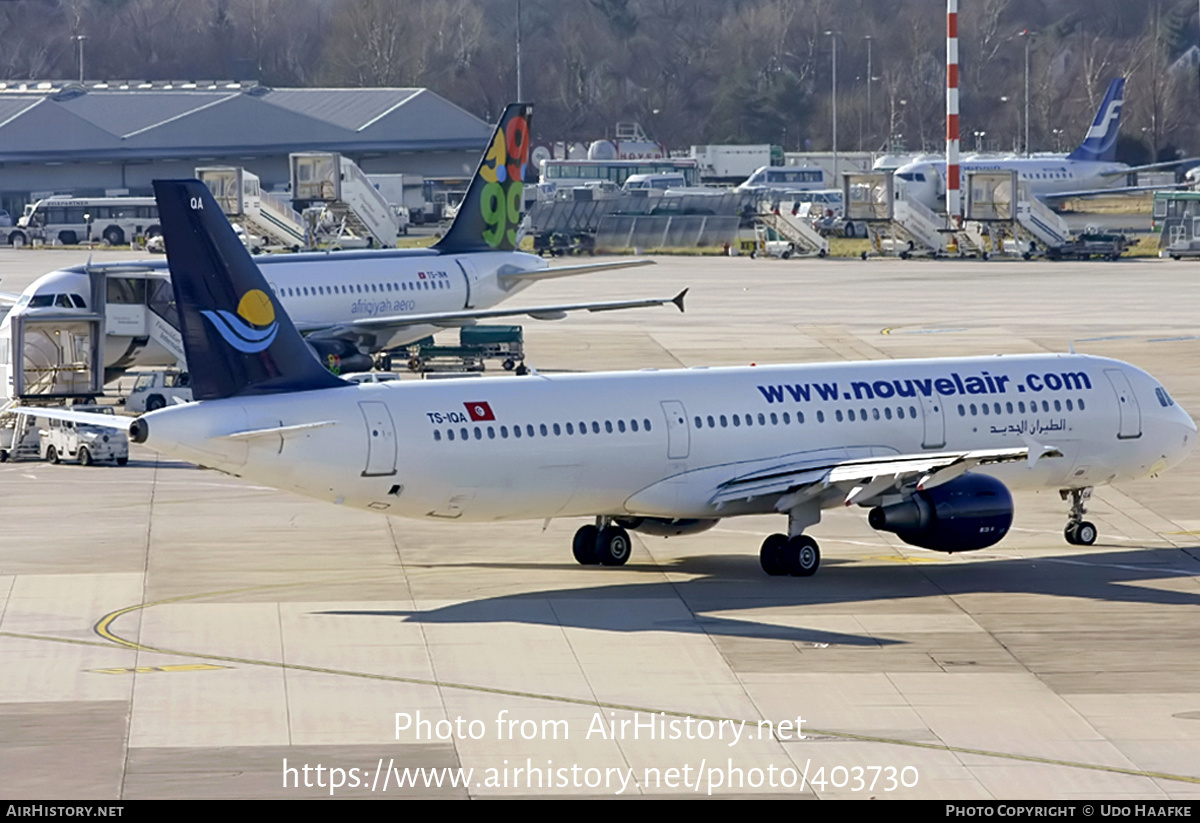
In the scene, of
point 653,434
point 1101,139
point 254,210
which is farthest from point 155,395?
point 1101,139

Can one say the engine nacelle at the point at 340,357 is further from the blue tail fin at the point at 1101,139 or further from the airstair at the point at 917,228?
the blue tail fin at the point at 1101,139

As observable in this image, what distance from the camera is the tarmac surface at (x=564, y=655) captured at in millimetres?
24484

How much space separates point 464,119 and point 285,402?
489 ft

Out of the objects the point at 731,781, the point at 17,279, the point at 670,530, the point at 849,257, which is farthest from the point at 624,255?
the point at 731,781

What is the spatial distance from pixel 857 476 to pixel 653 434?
Result: 3972mm

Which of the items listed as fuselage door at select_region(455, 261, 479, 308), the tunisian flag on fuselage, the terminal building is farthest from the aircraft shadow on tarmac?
the terminal building

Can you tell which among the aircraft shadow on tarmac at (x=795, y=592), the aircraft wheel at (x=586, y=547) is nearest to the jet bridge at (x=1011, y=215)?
the aircraft shadow on tarmac at (x=795, y=592)

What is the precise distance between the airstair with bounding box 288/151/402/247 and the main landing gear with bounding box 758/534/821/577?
78559 mm

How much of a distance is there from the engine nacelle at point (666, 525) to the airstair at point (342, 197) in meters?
76.4

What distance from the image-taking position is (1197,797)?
23.0 m

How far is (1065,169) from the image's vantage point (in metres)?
150

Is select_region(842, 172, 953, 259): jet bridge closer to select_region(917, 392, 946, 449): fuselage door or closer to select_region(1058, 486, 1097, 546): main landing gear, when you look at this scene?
select_region(1058, 486, 1097, 546): main landing gear

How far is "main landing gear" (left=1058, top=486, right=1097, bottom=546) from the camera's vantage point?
41375mm
